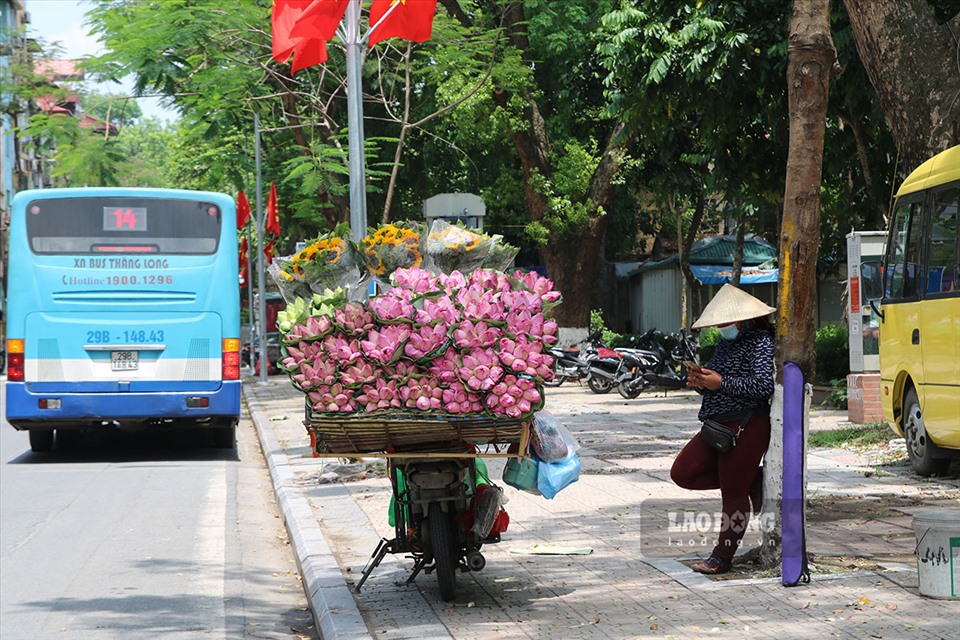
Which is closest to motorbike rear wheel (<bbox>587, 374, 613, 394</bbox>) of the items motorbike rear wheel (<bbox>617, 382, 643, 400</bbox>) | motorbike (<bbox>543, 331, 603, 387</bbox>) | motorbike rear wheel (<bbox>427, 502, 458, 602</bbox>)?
motorbike rear wheel (<bbox>617, 382, 643, 400</bbox>)

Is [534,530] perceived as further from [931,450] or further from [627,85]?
[627,85]

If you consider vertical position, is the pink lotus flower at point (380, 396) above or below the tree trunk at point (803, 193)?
below

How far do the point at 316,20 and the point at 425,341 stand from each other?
5880mm

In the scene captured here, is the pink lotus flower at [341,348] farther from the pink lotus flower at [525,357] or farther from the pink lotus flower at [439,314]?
the pink lotus flower at [525,357]

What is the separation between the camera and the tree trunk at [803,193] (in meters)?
7.18

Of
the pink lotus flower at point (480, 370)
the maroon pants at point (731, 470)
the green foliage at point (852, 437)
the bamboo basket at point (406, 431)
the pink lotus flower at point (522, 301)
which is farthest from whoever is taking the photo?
the green foliage at point (852, 437)

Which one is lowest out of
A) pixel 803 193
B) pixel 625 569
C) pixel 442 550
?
pixel 625 569

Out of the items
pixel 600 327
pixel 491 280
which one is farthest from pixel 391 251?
pixel 600 327

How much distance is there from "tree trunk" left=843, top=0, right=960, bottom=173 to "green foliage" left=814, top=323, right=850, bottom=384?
10.9m

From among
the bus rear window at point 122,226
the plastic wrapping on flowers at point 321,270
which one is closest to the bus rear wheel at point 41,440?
the bus rear window at point 122,226

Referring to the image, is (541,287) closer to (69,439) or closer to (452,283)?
(452,283)

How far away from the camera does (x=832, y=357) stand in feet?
68.2

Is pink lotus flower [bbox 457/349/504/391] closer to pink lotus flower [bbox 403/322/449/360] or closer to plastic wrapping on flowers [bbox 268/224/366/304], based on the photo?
pink lotus flower [bbox 403/322/449/360]

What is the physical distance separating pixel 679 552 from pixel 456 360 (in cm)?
240
